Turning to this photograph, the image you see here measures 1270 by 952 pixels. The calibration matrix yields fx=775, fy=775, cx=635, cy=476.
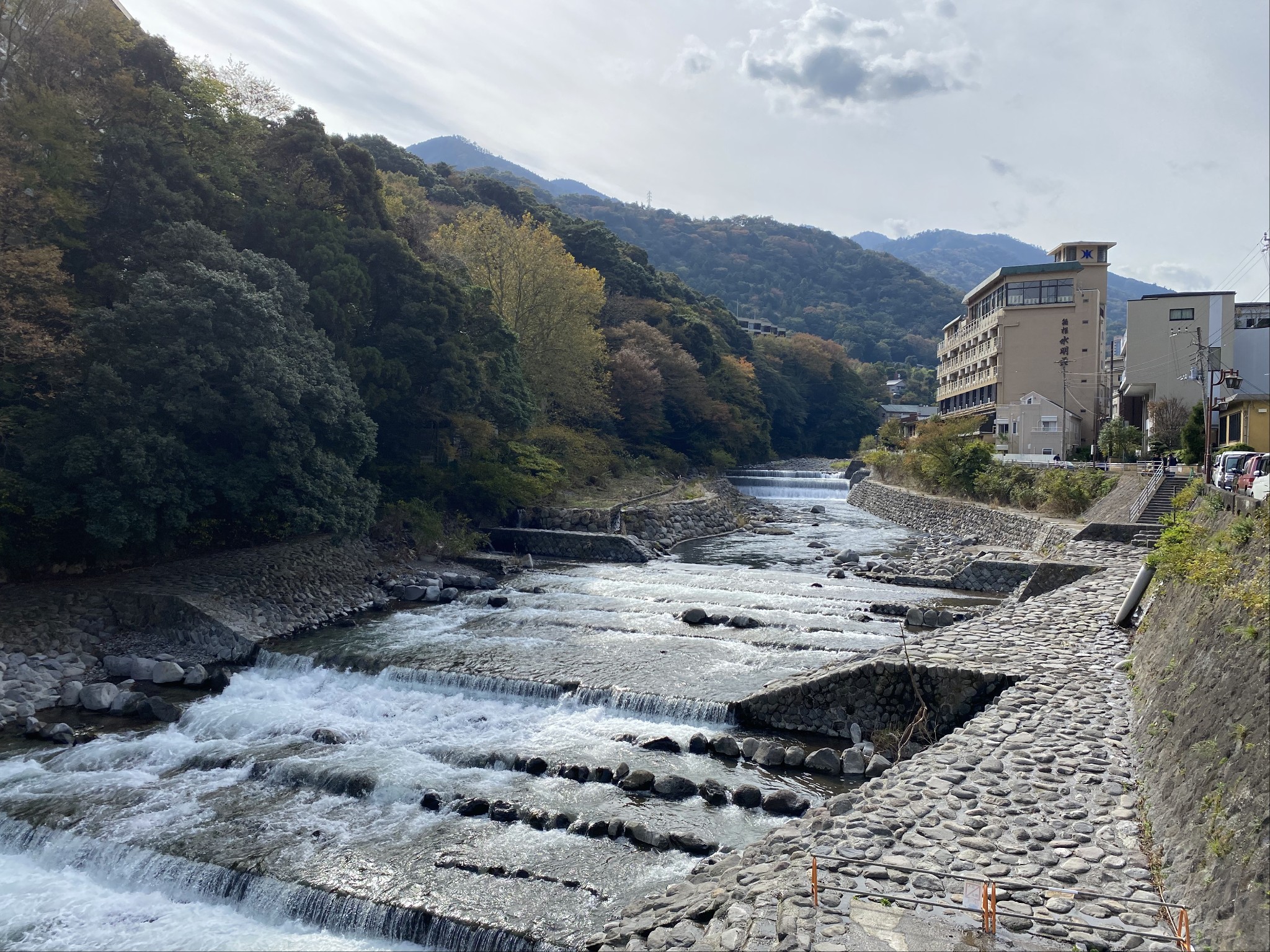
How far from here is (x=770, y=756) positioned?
11742 mm

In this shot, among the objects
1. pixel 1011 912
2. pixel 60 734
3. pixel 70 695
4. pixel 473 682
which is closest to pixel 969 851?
pixel 1011 912

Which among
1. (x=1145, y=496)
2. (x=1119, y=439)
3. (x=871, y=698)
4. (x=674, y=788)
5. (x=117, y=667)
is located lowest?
(x=117, y=667)

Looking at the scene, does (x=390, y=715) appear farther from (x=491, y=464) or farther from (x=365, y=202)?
(x=365, y=202)

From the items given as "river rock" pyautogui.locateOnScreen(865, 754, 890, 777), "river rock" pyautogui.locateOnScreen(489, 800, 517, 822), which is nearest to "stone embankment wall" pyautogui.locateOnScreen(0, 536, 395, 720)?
"river rock" pyautogui.locateOnScreen(489, 800, 517, 822)

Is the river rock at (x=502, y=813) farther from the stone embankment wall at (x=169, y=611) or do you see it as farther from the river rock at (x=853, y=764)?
the stone embankment wall at (x=169, y=611)

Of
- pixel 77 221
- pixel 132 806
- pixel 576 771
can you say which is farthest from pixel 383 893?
pixel 77 221

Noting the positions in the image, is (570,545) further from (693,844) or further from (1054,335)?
(1054,335)

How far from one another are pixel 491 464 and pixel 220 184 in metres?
12.3

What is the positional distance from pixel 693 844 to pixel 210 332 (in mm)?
15267

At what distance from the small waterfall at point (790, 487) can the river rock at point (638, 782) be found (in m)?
40.5

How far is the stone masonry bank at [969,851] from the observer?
5.79 m

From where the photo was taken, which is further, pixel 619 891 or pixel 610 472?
pixel 610 472

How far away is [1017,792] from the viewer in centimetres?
794

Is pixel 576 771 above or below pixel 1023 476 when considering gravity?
below
